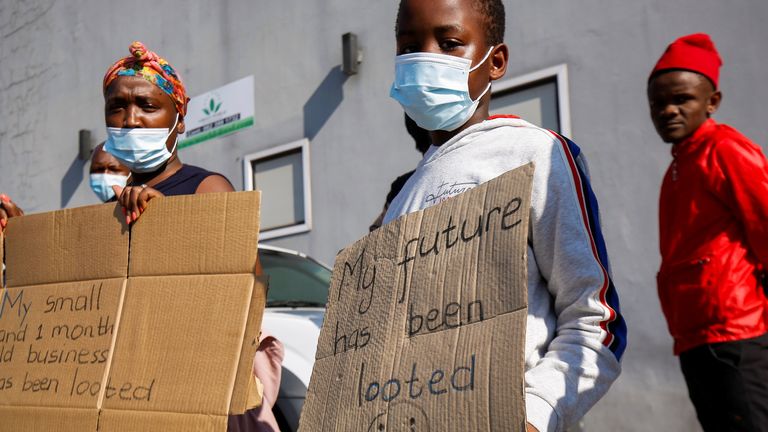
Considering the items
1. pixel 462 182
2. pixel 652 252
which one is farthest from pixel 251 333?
pixel 652 252

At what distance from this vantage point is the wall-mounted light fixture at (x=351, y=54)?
26.0ft

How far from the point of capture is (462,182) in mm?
1621

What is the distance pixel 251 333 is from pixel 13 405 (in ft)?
2.65

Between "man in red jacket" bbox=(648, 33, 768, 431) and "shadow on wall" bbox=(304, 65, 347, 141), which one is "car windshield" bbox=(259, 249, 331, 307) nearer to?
"man in red jacket" bbox=(648, 33, 768, 431)

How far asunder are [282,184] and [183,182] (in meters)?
6.08

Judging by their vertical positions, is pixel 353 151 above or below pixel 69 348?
above

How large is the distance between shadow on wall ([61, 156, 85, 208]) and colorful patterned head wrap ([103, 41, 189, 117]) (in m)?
8.83

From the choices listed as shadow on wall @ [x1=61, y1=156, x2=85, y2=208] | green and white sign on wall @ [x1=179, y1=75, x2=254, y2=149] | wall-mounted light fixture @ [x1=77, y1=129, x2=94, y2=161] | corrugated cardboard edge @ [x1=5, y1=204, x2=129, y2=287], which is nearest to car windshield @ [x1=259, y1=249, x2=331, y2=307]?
corrugated cardboard edge @ [x1=5, y1=204, x2=129, y2=287]

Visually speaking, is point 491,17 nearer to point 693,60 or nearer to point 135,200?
point 135,200

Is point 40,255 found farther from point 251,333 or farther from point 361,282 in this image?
point 361,282

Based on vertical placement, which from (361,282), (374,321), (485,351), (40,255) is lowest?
(485,351)

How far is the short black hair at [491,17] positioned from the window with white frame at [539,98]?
4486 millimetres

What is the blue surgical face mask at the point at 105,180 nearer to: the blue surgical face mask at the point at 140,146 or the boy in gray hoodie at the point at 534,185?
the blue surgical face mask at the point at 140,146

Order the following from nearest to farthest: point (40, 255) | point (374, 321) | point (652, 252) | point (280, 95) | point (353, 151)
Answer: point (374, 321)
point (40, 255)
point (652, 252)
point (353, 151)
point (280, 95)
